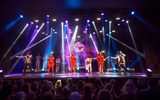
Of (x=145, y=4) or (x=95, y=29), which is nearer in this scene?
(x=145, y=4)

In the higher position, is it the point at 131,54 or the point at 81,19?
the point at 81,19

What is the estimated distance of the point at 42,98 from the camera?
11.1 ft

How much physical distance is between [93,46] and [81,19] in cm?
475

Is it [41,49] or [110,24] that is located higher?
[110,24]

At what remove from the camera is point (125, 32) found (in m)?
17.7

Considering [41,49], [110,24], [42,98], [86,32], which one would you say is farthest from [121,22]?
[42,98]

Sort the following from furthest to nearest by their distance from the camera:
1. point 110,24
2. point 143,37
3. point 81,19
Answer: point 110,24, point 81,19, point 143,37

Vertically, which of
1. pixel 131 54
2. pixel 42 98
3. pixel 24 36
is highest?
pixel 24 36

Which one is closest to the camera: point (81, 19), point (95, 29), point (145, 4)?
point (145, 4)

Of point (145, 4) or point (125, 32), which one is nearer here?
point (145, 4)

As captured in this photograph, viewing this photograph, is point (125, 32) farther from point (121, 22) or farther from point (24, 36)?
point (24, 36)

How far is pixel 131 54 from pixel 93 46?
3.83 m

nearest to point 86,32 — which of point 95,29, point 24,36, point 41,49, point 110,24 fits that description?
point 95,29

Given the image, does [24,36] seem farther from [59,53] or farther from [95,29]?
[95,29]
